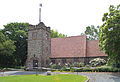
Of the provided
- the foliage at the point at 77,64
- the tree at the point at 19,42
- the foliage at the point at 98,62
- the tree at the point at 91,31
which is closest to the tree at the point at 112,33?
the foliage at the point at 98,62

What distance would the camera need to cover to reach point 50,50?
149 ft

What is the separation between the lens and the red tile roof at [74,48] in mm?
41819

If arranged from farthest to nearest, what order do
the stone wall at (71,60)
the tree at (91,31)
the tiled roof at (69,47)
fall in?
the tree at (91,31) < the tiled roof at (69,47) < the stone wall at (71,60)

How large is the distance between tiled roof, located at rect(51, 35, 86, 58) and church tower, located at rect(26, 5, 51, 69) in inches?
109

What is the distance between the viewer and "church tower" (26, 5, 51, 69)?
42156mm

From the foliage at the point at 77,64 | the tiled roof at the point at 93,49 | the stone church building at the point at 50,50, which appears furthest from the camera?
the stone church building at the point at 50,50

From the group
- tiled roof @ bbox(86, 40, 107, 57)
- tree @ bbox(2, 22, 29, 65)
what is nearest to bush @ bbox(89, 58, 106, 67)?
tiled roof @ bbox(86, 40, 107, 57)

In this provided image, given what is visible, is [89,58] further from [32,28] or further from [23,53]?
A: [23,53]

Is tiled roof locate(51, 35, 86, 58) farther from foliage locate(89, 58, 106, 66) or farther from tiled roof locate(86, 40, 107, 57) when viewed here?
foliage locate(89, 58, 106, 66)

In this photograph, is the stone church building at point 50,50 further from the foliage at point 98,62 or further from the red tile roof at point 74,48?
the foliage at point 98,62

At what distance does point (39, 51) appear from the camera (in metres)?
42.2

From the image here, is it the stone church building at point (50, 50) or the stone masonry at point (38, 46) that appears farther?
the stone masonry at point (38, 46)

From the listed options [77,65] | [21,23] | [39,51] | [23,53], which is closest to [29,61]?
[39,51]

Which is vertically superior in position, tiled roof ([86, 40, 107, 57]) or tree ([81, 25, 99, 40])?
tree ([81, 25, 99, 40])
